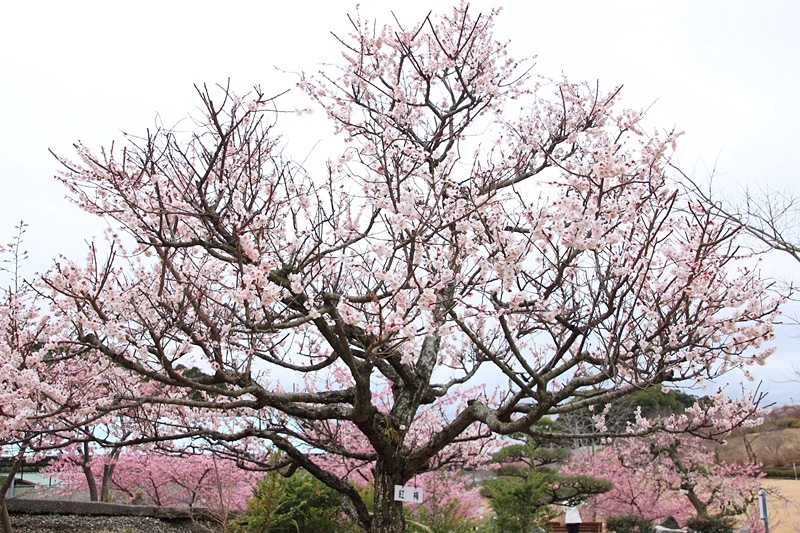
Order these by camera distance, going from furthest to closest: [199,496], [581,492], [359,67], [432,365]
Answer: [199,496] < [581,492] < [359,67] < [432,365]

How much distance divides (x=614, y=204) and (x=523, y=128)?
304 cm

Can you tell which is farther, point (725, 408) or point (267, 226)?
point (725, 408)

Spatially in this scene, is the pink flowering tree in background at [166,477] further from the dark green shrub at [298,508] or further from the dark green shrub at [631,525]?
the dark green shrub at [631,525]

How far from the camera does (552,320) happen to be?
4.04 meters

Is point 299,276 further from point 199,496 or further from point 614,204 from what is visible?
point 199,496

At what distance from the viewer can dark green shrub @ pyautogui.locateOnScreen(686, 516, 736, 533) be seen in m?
9.87

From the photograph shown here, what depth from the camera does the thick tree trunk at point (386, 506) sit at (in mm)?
4758

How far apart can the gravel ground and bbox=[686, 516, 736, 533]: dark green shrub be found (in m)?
7.68

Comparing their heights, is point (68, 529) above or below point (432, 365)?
below

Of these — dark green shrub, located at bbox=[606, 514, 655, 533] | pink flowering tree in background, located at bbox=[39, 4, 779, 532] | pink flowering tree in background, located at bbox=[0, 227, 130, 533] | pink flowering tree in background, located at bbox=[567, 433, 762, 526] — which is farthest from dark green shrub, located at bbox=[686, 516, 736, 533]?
pink flowering tree in background, located at bbox=[0, 227, 130, 533]

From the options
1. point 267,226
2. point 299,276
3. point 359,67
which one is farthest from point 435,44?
point 299,276

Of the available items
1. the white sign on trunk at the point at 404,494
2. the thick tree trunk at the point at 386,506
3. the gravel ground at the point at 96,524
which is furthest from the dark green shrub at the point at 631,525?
the white sign on trunk at the point at 404,494

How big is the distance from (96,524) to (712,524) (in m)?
9.11

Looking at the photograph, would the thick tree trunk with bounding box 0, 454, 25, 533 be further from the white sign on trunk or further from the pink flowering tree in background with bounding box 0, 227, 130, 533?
the white sign on trunk
